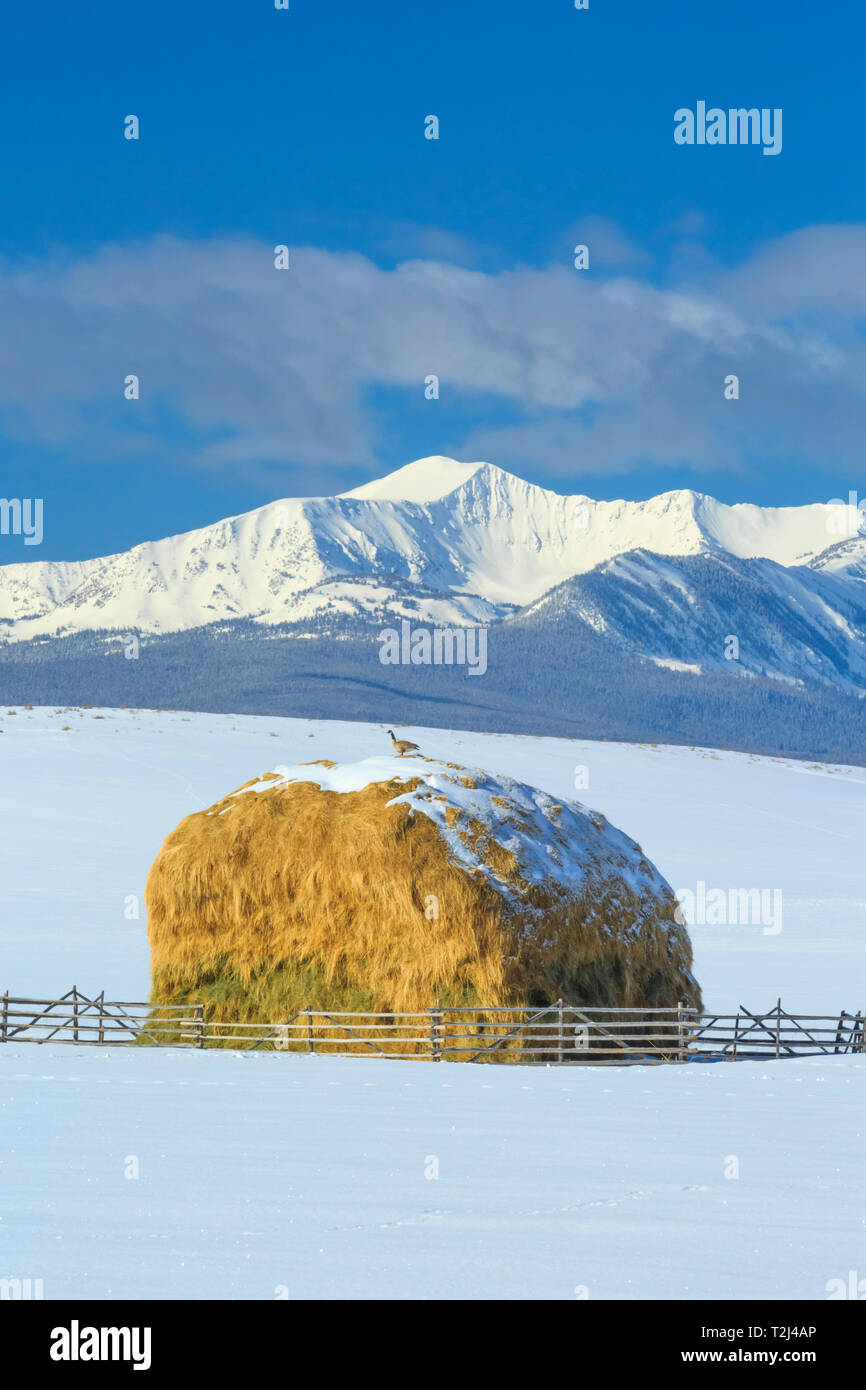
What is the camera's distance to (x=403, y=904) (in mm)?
22547

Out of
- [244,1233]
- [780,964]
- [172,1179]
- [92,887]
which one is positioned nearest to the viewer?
[244,1233]

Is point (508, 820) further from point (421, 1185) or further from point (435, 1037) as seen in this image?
point (421, 1185)

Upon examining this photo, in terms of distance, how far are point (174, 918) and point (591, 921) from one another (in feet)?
22.5

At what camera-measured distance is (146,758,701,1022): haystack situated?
22.3 metres

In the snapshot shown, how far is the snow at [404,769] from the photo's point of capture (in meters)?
34.8

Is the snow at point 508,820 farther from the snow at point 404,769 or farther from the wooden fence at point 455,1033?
the wooden fence at point 455,1033

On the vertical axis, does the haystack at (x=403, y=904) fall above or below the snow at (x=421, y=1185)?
above

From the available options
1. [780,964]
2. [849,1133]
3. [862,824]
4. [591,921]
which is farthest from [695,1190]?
[862,824]

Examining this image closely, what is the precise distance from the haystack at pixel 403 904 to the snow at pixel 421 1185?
2.99 m

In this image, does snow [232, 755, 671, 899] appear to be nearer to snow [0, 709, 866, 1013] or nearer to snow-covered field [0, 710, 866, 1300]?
snow [0, 709, 866, 1013]

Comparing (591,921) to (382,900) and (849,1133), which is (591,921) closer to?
(382,900)

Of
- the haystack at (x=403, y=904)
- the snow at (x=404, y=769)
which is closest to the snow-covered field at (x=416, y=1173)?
the snow at (x=404, y=769)

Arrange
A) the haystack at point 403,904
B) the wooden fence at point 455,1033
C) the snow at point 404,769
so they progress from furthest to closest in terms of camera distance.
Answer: the snow at point 404,769, the haystack at point 403,904, the wooden fence at point 455,1033
